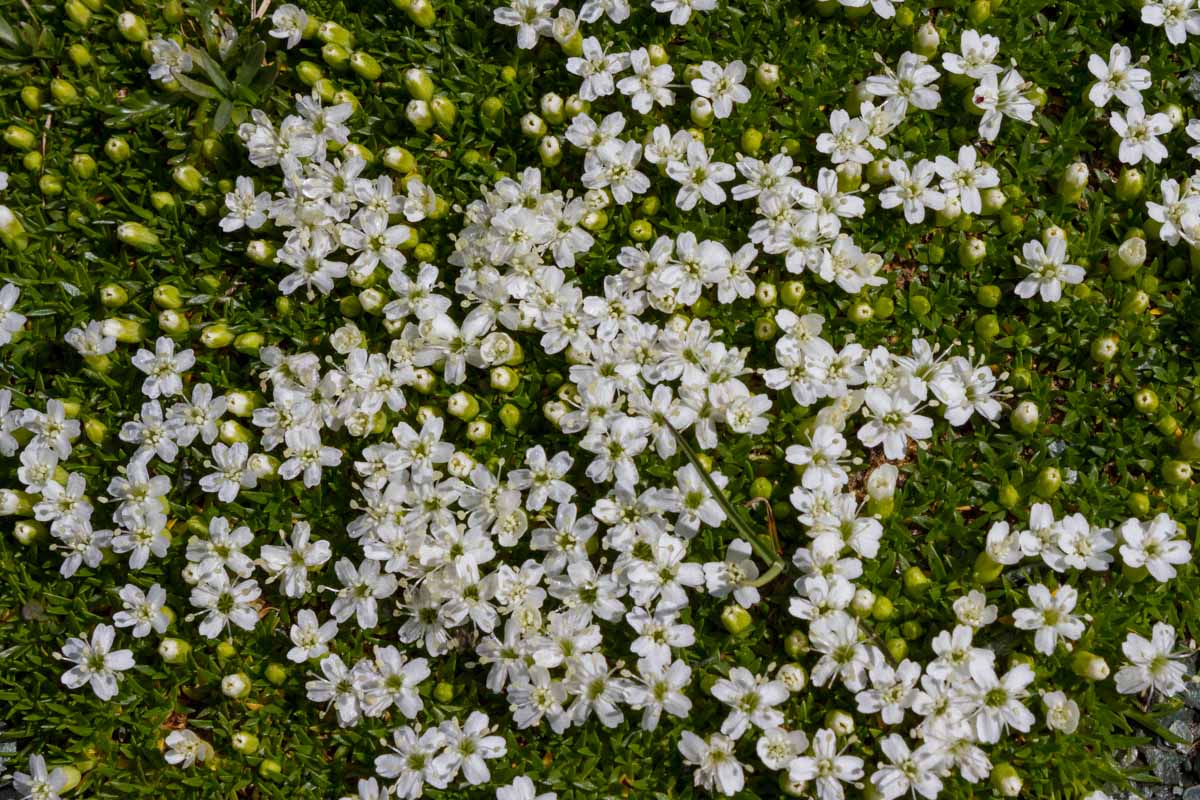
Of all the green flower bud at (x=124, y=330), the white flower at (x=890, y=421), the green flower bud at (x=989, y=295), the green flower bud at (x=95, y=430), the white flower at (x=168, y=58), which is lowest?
the green flower bud at (x=95, y=430)

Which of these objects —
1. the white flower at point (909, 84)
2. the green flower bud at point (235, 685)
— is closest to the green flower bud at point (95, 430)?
the green flower bud at point (235, 685)

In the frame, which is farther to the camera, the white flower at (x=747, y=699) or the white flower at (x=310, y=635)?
the white flower at (x=310, y=635)

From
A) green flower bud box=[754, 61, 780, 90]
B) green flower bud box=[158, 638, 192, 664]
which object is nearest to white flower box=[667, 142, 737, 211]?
green flower bud box=[754, 61, 780, 90]

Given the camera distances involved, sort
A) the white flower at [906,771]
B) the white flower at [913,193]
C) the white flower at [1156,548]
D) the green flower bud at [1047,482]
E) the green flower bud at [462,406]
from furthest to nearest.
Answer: the white flower at [913,193], the green flower bud at [462,406], the green flower bud at [1047,482], the white flower at [1156,548], the white flower at [906,771]

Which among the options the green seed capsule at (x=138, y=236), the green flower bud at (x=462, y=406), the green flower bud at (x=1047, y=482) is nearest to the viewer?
the green flower bud at (x=1047, y=482)

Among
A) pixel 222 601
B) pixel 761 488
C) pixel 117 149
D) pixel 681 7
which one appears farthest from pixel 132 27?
pixel 761 488

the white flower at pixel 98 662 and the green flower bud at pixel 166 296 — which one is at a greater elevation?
the green flower bud at pixel 166 296

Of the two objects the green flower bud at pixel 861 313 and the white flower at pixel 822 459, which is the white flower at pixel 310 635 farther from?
the green flower bud at pixel 861 313

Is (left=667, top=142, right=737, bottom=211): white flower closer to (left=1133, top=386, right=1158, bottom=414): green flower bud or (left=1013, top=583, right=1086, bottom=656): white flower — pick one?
(left=1133, top=386, right=1158, bottom=414): green flower bud

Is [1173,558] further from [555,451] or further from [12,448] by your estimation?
[12,448]

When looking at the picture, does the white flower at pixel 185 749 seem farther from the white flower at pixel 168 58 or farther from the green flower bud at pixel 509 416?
the white flower at pixel 168 58
